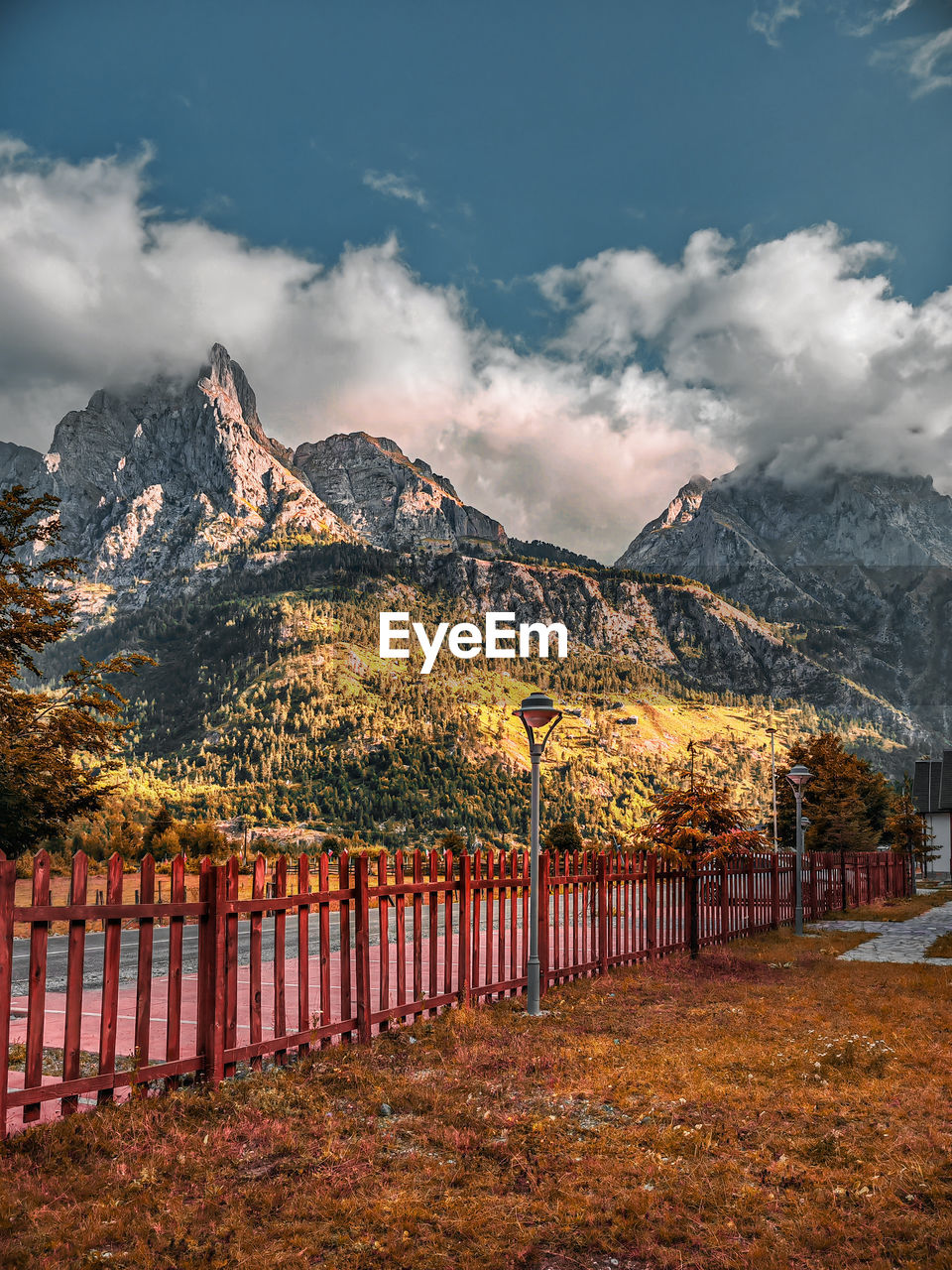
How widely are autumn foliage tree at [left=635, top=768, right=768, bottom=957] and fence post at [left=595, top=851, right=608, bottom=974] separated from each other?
2.22 metres

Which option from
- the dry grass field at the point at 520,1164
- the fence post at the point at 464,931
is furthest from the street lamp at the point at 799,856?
the fence post at the point at 464,931

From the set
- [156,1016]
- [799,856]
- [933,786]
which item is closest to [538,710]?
[156,1016]

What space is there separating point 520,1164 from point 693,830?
1034 centimetres

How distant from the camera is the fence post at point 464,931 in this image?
32.5 feet

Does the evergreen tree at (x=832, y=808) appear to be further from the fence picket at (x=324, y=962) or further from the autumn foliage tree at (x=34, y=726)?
the fence picket at (x=324, y=962)

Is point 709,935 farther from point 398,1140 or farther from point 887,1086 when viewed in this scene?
point 398,1140

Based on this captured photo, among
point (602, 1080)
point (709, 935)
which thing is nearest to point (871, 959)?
point (709, 935)

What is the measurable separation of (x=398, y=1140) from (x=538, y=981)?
4.99m

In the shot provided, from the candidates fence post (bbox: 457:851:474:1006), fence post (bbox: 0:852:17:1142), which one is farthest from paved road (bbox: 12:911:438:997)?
fence post (bbox: 0:852:17:1142)

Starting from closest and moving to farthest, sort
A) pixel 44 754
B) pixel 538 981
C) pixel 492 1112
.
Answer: pixel 492 1112
pixel 538 981
pixel 44 754

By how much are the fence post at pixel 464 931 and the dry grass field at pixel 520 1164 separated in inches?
54.1

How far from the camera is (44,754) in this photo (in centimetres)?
2066

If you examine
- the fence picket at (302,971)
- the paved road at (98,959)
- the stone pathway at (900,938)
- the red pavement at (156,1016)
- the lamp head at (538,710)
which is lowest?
the stone pathway at (900,938)

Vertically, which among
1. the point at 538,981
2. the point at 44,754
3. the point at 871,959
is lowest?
the point at 871,959
